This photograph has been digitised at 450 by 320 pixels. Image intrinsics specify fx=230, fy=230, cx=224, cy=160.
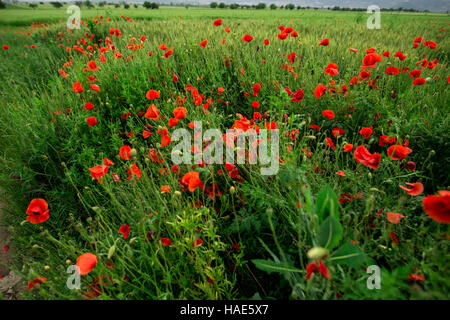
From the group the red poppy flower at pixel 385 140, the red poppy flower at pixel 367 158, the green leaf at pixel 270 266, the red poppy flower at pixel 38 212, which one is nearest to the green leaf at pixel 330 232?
the green leaf at pixel 270 266

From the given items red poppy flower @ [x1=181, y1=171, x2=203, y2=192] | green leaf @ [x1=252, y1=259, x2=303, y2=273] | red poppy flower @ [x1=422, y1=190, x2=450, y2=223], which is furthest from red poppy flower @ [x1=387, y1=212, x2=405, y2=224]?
red poppy flower @ [x1=181, y1=171, x2=203, y2=192]

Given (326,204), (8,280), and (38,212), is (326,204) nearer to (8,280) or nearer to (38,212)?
(38,212)

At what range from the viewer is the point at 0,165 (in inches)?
90.3

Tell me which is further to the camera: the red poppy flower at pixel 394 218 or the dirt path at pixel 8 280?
the dirt path at pixel 8 280

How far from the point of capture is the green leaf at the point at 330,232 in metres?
0.80

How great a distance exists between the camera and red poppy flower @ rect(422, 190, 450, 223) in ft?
2.49

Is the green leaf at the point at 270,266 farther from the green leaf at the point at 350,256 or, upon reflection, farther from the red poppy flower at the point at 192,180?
the red poppy flower at the point at 192,180

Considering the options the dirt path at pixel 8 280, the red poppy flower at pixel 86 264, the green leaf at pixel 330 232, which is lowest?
the dirt path at pixel 8 280

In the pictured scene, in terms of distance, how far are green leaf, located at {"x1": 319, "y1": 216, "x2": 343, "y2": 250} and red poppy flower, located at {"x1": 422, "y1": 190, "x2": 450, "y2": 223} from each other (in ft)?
0.97

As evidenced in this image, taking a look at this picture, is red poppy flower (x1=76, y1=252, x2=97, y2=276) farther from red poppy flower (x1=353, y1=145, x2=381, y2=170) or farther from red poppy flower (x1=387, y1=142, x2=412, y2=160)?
red poppy flower (x1=387, y1=142, x2=412, y2=160)

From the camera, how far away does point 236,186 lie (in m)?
1.57

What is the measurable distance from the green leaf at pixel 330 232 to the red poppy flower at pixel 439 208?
29cm

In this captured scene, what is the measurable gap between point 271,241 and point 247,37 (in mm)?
2371
